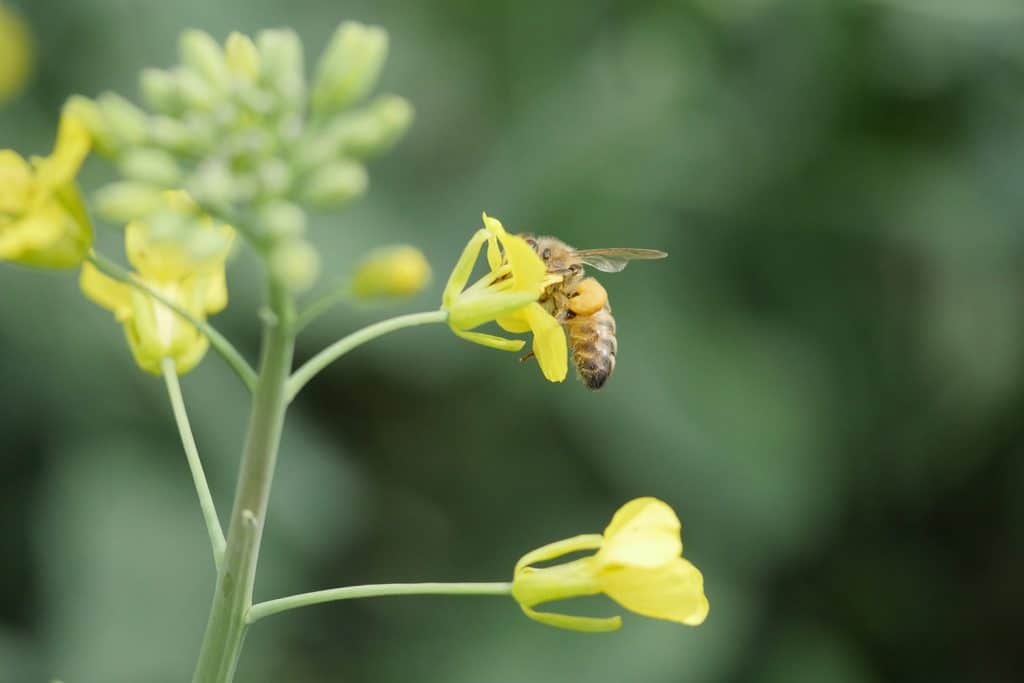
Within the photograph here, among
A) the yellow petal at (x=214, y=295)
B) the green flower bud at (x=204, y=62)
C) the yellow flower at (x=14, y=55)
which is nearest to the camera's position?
the green flower bud at (x=204, y=62)

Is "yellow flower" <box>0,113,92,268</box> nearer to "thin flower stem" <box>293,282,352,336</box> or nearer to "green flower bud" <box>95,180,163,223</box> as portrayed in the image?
"green flower bud" <box>95,180,163,223</box>

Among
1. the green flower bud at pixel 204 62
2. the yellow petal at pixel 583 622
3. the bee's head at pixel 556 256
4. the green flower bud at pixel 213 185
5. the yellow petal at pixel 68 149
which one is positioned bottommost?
the yellow petal at pixel 583 622

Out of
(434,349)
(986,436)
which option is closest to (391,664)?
(434,349)

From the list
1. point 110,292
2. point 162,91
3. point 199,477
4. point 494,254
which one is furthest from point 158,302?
point 494,254

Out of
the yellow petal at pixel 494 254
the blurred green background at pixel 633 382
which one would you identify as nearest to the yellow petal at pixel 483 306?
the yellow petal at pixel 494 254

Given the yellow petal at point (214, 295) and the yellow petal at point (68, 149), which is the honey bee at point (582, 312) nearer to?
the yellow petal at point (214, 295)

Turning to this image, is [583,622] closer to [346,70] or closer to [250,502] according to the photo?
[250,502]

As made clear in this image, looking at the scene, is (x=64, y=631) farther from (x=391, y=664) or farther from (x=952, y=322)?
(x=952, y=322)
